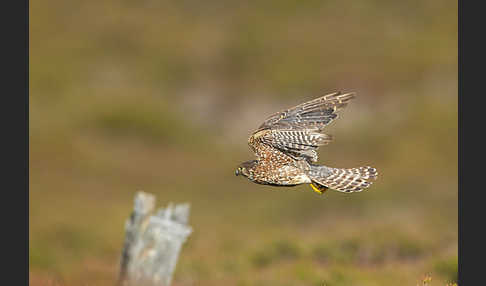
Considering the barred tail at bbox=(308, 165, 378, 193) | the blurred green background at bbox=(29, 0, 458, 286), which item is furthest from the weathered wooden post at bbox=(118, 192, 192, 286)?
the blurred green background at bbox=(29, 0, 458, 286)

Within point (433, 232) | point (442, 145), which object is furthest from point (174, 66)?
point (433, 232)

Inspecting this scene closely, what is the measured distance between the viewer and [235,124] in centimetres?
3525

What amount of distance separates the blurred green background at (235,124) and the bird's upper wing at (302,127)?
592 cm

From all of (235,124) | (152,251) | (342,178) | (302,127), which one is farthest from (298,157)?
(235,124)

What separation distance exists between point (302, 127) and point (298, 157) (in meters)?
0.33

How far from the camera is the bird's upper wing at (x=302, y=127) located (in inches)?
337

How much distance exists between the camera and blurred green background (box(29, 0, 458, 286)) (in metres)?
18.6

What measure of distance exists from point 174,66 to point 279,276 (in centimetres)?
2617

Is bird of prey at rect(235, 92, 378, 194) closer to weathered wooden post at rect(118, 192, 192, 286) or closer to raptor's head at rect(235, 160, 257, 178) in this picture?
raptor's head at rect(235, 160, 257, 178)

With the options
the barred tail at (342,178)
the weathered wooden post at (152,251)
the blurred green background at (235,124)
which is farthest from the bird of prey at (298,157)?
the blurred green background at (235,124)

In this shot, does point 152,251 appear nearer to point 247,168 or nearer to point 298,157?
point 247,168

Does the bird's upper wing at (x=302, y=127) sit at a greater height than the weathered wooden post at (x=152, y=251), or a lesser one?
greater

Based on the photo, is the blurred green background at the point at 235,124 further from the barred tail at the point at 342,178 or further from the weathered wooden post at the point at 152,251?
the barred tail at the point at 342,178

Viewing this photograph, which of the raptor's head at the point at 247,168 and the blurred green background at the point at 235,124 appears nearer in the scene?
the raptor's head at the point at 247,168
